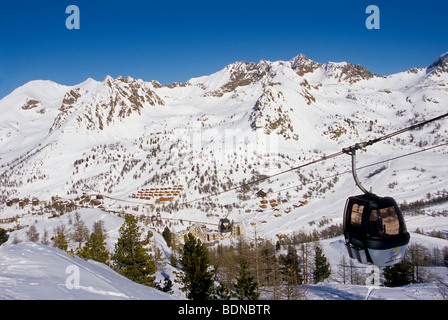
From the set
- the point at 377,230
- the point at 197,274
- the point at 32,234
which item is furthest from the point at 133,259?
the point at 32,234

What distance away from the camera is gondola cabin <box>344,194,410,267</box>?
8.81 m

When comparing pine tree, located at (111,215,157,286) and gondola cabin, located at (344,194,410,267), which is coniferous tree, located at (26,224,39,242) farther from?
gondola cabin, located at (344,194,410,267)

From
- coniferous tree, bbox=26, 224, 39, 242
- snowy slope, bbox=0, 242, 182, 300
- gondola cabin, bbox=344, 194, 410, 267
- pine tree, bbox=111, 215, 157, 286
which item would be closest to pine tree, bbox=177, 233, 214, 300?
pine tree, bbox=111, 215, 157, 286

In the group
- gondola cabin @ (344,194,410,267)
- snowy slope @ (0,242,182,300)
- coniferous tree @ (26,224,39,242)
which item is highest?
gondola cabin @ (344,194,410,267)

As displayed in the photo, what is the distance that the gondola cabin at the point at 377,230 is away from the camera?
881 cm

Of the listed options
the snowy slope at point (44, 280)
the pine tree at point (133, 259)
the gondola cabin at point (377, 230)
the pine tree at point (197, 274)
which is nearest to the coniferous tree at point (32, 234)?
the pine tree at point (133, 259)

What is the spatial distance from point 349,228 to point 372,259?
1167mm

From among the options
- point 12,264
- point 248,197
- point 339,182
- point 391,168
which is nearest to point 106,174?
point 248,197

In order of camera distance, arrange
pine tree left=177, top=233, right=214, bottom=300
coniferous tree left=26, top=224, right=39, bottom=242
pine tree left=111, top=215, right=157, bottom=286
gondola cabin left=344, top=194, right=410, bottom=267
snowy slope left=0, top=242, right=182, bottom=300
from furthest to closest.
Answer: coniferous tree left=26, top=224, right=39, bottom=242
pine tree left=111, top=215, right=157, bottom=286
pine tree left=177, top=233, right=214, bottom=300
gondola cabin left=344, top=194, right=410, bottom=267
snowy slope left=0, top=242, right=182, bottom=300

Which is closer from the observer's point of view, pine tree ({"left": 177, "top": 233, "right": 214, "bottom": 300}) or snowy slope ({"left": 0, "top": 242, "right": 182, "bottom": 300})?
snowy slope ({"left": 0, "top": 242, "right": 182, "bottom": 300})

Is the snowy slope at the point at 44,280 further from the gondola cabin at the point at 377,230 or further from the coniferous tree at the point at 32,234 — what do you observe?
the coniferous tree at the point at 32,234

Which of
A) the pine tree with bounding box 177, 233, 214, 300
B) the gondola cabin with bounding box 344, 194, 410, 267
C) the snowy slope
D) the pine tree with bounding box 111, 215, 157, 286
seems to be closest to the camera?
the snowy slope

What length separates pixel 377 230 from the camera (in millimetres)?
8859

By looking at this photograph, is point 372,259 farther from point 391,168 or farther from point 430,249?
point 391,168
